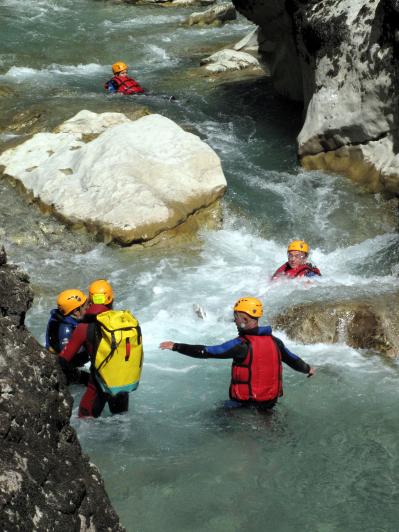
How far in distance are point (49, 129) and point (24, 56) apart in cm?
697

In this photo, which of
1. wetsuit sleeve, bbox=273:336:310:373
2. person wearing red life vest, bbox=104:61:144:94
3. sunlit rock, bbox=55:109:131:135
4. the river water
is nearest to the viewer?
the river water

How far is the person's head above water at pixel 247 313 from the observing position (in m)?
6.28

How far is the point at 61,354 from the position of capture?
248 inches

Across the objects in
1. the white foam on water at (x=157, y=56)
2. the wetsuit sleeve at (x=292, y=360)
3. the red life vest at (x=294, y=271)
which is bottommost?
the white foam on water at (x=157, y=56)

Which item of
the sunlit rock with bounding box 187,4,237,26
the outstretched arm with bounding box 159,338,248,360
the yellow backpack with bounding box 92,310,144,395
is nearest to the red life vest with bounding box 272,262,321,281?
the outstretched arm with bounding box 159,338,248,360

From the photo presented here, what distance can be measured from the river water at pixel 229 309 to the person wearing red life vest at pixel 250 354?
0.30 metres

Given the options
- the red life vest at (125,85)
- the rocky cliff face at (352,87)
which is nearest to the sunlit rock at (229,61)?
the red life vest at (125,85)

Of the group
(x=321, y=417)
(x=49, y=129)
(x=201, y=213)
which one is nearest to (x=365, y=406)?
(x=321, y=417)

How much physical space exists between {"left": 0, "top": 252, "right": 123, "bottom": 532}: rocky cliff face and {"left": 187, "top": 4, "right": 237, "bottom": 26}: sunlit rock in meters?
21.1

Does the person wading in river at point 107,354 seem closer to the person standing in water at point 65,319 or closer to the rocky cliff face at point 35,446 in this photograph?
the person standing in water at point 65,319

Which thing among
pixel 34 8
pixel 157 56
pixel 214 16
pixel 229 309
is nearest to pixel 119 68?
pixel 157 56

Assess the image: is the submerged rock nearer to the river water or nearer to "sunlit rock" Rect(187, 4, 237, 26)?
the river water

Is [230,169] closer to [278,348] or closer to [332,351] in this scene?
[332,351]

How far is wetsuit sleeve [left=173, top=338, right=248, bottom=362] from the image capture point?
6.24 metres
